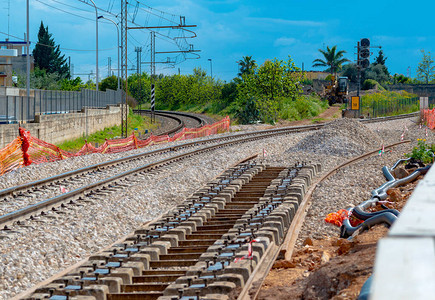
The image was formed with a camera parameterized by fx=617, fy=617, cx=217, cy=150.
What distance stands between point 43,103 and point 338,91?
2051 inches

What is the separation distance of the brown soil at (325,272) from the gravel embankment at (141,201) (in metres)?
2.09

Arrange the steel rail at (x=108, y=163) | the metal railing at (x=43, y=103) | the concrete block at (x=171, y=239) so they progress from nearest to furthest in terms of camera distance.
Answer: the concrete block at (x=171, y=239), the steel rail at (x=108, y=163), the metal railing at (x=43, y=103)

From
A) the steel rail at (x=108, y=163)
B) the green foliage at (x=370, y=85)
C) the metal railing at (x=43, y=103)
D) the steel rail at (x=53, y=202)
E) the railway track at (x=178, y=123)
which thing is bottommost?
the steel rail at (x=53, y=202)

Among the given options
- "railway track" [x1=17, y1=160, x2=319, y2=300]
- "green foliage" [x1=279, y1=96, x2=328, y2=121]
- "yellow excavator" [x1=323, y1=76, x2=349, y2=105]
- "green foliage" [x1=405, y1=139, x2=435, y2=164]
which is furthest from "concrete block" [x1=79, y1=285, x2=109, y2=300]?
"yellow excavator" [x1=323, y1=76, x2=349, y2=105]

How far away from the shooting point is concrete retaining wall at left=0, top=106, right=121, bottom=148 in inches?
983

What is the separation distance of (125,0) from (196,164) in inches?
756

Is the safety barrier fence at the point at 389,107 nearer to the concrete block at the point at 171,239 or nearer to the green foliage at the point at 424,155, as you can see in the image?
the green foliage at the point at 424,155

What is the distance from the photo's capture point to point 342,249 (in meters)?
8.70

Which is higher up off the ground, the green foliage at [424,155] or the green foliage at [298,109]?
the green foliage at [298,109]

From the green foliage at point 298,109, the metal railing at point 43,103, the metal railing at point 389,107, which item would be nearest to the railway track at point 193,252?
the metal railing at point 43,103

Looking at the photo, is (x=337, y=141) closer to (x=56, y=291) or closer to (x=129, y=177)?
(x=129, y=177)

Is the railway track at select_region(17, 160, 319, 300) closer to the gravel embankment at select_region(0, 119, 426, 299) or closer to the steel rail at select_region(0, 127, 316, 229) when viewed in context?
the gravel embankment at select_region(0, 119, 426, 299)

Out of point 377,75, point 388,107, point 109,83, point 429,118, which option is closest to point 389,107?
point 388,107

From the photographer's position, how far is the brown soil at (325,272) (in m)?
6.17
